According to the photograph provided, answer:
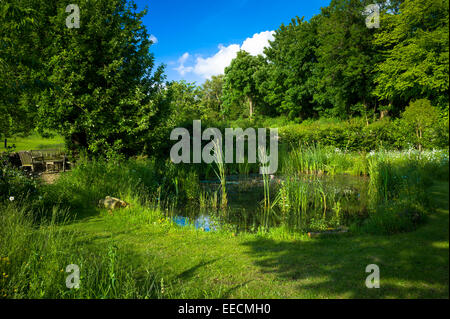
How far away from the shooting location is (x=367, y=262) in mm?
2676

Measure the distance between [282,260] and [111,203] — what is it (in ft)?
16.3

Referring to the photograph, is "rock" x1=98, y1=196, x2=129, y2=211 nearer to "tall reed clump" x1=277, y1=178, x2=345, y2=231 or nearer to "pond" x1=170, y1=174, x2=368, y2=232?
"pond" x1=170, y1=174, x2=368, y2=232

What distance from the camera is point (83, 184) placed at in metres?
7.98

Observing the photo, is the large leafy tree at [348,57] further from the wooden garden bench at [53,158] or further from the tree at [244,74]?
the wooden garden bench at [53,158]

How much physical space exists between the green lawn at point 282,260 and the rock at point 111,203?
1.57ft

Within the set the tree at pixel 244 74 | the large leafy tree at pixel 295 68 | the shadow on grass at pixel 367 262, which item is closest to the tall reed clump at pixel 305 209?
the shadow on grass at pixel 367 262

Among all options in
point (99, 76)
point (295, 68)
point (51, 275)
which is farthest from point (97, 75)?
point (295, 68)

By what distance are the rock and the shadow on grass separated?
12.5 feet

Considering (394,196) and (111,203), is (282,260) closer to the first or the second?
(394,196)

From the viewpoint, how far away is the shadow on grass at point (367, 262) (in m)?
1.39

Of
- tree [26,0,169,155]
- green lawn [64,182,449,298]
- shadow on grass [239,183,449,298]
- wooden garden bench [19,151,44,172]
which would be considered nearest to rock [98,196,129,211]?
green lawn [64,182,449,298]
